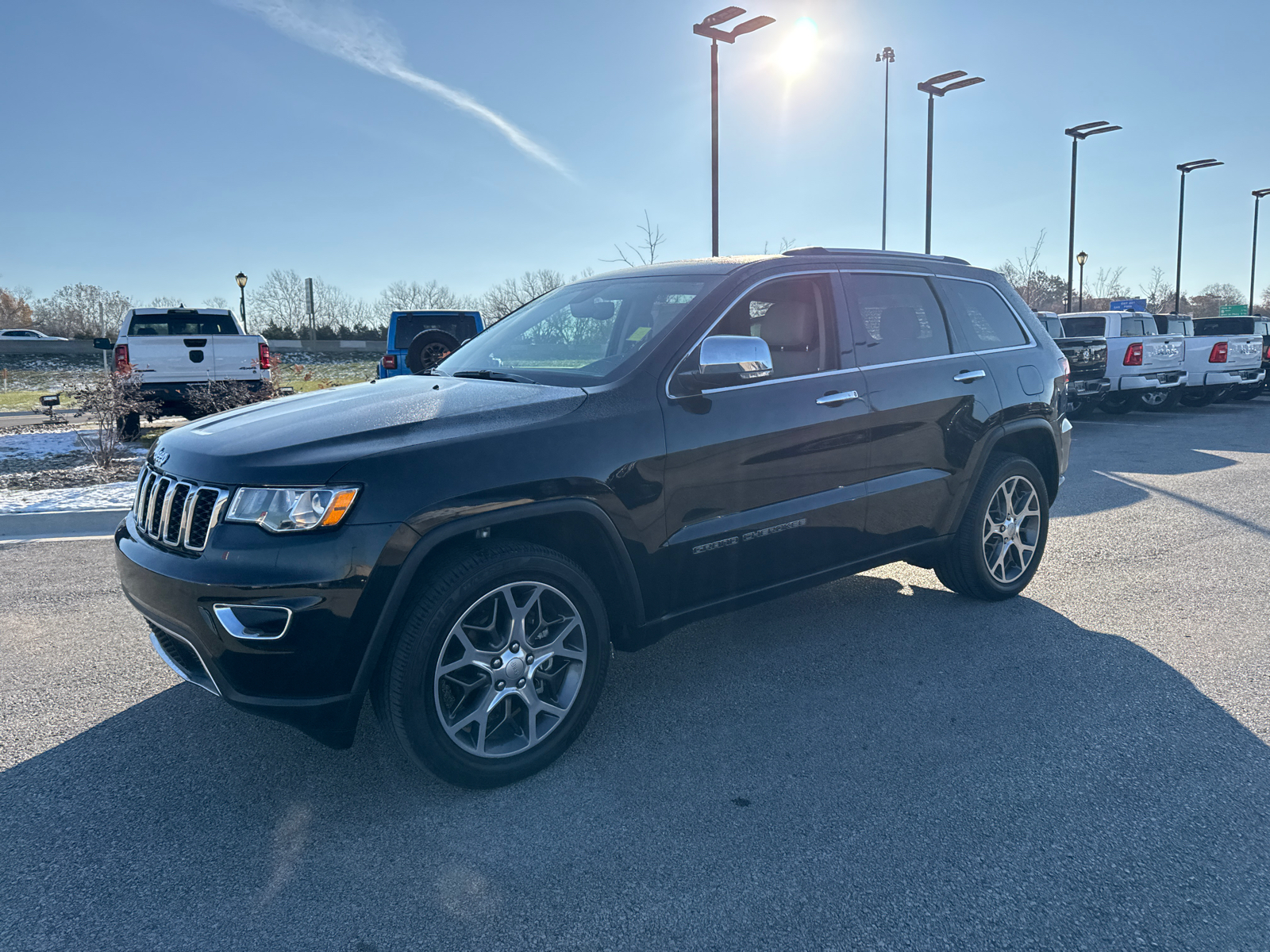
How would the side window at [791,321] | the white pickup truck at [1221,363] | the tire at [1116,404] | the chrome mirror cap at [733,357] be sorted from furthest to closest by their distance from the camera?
the white pickup truck at [1221,363] < the tire at [1116,404] < the side window at [791,321] < the chrome mirror cap at [733,357]

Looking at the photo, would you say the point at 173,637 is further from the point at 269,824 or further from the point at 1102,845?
the point at 1102,845

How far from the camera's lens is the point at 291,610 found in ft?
8.87

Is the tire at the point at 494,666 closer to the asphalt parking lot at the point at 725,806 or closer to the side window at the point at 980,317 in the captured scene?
the asphalt parking lot at the point at 725,806

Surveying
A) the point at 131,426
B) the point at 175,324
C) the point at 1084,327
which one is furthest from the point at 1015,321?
the point at 1084,327

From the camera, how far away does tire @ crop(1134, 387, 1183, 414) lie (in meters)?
17.6

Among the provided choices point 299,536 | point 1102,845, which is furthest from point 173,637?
point 1102,845

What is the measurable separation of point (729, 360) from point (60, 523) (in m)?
6.40

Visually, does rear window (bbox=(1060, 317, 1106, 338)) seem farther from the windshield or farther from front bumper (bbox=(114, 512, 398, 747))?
front bumper (bbox=(114, 512, 398, 747))

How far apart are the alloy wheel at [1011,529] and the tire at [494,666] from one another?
2.69 meters

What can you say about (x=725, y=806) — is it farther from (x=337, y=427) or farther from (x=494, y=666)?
(x=337, y=427)

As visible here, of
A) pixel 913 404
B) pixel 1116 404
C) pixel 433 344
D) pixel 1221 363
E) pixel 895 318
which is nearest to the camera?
pixel 913 404

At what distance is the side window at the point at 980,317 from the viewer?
4906mm

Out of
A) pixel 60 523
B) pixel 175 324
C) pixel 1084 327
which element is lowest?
pixel 60 523

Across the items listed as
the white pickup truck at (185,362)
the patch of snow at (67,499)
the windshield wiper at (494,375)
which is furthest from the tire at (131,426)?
the windshield wiper at (494,375)
